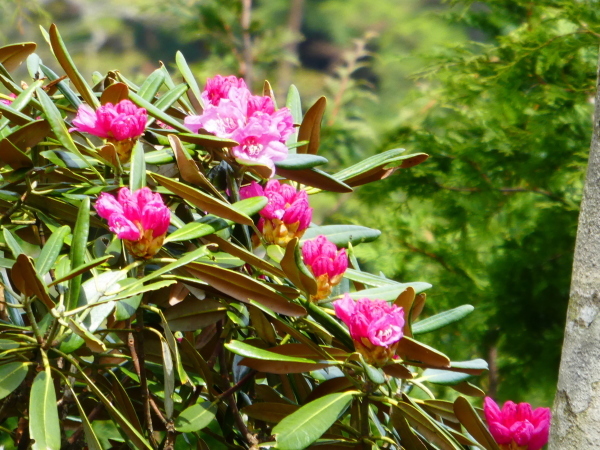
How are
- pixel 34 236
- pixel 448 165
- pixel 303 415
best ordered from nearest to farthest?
pixel 303 415, pixel 34 236, pixel 448 165

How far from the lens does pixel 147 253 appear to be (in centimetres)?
68

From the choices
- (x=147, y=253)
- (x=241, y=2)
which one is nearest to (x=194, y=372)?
(x=147, y=253)

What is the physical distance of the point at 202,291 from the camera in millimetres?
707

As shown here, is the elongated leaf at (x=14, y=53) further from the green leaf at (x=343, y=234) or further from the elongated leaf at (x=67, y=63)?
the green leaf at (x=343, y=234)

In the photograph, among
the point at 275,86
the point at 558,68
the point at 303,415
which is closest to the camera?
the point at 303,415

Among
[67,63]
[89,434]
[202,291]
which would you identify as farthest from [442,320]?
[67,63]

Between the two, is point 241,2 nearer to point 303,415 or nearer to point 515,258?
point 515,258

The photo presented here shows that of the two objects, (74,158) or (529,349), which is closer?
(74,158)

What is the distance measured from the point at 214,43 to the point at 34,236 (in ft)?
12.2

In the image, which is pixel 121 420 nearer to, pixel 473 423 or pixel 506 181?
pixel 473 423

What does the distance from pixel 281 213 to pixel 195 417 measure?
23 cm

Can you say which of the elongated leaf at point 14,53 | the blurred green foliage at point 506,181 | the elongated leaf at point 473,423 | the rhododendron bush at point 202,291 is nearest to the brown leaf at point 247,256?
the rhododendron bush at point 202,291

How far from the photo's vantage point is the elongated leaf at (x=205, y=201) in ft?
2.20

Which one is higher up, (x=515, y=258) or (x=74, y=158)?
(x=74, y=158)
